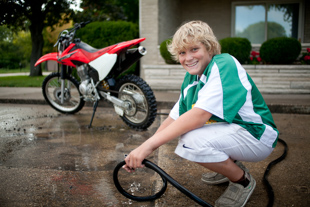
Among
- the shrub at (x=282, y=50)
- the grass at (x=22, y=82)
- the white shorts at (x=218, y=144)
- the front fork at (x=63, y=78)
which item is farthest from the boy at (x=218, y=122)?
the grass at (x=22, y=82)

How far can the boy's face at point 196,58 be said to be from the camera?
1803 mm

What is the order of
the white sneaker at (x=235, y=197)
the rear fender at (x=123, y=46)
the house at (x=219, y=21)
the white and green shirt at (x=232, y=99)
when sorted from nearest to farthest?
1. the white and green shirt at (x=232, y=99)
2. the white sneaker at (x=235, y=197)
3. the rear fender at (x=123, y=46)
4. the house at (x=219, y=21)

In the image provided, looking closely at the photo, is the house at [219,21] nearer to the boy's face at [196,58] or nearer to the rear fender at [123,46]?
the rear fender at [123,46]

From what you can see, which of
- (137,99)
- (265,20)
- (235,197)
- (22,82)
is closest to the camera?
(235,197)

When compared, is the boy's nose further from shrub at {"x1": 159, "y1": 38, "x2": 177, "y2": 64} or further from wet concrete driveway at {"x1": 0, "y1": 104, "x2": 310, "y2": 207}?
shrub at {"x1": 159, "y1": 38, "x2": 177, "y2": 64}

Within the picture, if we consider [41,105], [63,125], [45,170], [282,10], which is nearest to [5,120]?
[63,125]

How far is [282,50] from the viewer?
22.8 feet

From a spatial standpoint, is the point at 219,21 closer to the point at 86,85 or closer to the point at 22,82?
the point at 22,82

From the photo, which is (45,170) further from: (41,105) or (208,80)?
(41,105)

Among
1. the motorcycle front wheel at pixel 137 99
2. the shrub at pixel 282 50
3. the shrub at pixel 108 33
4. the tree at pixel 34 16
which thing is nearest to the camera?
the motorcycle front wheel at pixel 137 99

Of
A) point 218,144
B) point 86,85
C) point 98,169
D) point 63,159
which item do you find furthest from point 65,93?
point 218,144

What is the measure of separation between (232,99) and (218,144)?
28 cm

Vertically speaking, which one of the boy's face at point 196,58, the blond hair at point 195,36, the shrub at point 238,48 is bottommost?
the boy's face at point 196,58

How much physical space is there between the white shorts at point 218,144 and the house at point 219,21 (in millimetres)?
5686
